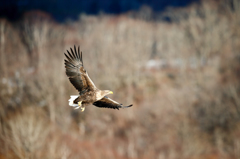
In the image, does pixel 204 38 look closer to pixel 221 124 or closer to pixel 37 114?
pixel 221 124

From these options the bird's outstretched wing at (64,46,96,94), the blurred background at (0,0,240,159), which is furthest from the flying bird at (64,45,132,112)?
the blurred background at (0,0,240,159)

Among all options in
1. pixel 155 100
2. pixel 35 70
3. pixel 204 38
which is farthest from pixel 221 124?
pixel 35 70

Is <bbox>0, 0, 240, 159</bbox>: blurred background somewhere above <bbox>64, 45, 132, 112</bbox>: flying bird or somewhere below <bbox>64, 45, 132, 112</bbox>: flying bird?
below

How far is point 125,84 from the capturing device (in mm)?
38750

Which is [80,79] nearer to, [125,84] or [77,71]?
[77,71]

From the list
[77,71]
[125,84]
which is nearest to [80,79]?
[77,71]

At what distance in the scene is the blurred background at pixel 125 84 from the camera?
26.3m

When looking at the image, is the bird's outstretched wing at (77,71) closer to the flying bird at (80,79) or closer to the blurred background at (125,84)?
the flying bird at (80,79)

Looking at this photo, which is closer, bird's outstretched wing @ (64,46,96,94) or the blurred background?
bird's outstretched wing @ (64,46,96,94)

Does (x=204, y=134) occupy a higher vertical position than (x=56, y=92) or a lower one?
lower

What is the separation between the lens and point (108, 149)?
89.1 ft

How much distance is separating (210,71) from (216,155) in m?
14.5

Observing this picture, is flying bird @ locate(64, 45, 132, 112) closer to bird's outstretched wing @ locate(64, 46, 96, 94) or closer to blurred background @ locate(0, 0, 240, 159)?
bird's outstretched wing @ locate(64, 46, 96, 94)

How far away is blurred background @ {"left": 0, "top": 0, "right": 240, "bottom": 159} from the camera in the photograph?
26328 mm
